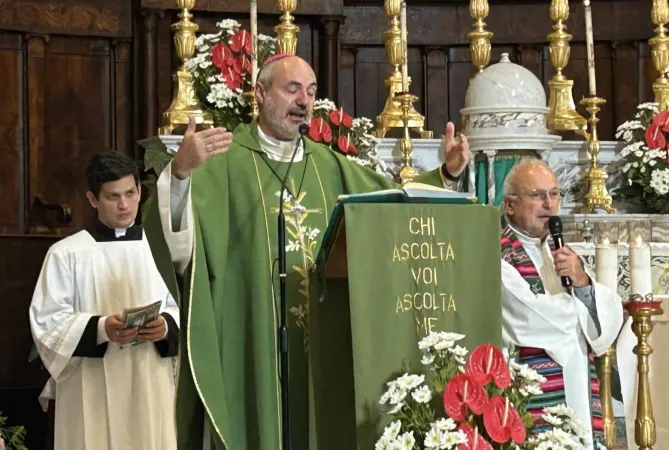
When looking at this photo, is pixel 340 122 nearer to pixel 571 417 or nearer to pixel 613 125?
pixel 571 417

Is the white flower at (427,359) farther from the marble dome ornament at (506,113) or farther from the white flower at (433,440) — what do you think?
the marble dome ornament at (506,113)

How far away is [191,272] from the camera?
4.31 m

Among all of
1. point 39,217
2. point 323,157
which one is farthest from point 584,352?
point 39,217

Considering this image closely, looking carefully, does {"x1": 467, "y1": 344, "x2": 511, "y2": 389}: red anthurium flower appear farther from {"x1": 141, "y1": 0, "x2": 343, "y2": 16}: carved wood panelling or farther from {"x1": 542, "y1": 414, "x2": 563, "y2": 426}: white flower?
{"x1": 141, "y1": 0, "x2": 343, "y2": 16}: carved wood panelling

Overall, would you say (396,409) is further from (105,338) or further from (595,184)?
(595,184)

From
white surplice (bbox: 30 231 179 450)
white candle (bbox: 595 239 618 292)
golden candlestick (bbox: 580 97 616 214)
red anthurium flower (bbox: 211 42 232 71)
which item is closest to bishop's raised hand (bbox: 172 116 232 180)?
white surplice (bbox: 30 231 179 450)

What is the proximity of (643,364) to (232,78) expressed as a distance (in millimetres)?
2470

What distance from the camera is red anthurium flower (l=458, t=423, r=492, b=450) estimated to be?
144 inches

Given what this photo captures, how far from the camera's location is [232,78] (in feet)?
20.5

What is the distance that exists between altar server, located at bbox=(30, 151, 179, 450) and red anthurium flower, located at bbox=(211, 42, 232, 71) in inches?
35.2

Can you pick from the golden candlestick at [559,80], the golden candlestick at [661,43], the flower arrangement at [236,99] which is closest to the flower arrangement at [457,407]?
the flower arrangement at [236,99]

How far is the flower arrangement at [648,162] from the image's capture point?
663 cm

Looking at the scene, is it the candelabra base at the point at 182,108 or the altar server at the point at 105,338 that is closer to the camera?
the altar server at the point at 105,338

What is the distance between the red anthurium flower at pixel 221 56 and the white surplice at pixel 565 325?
2.13 meters
